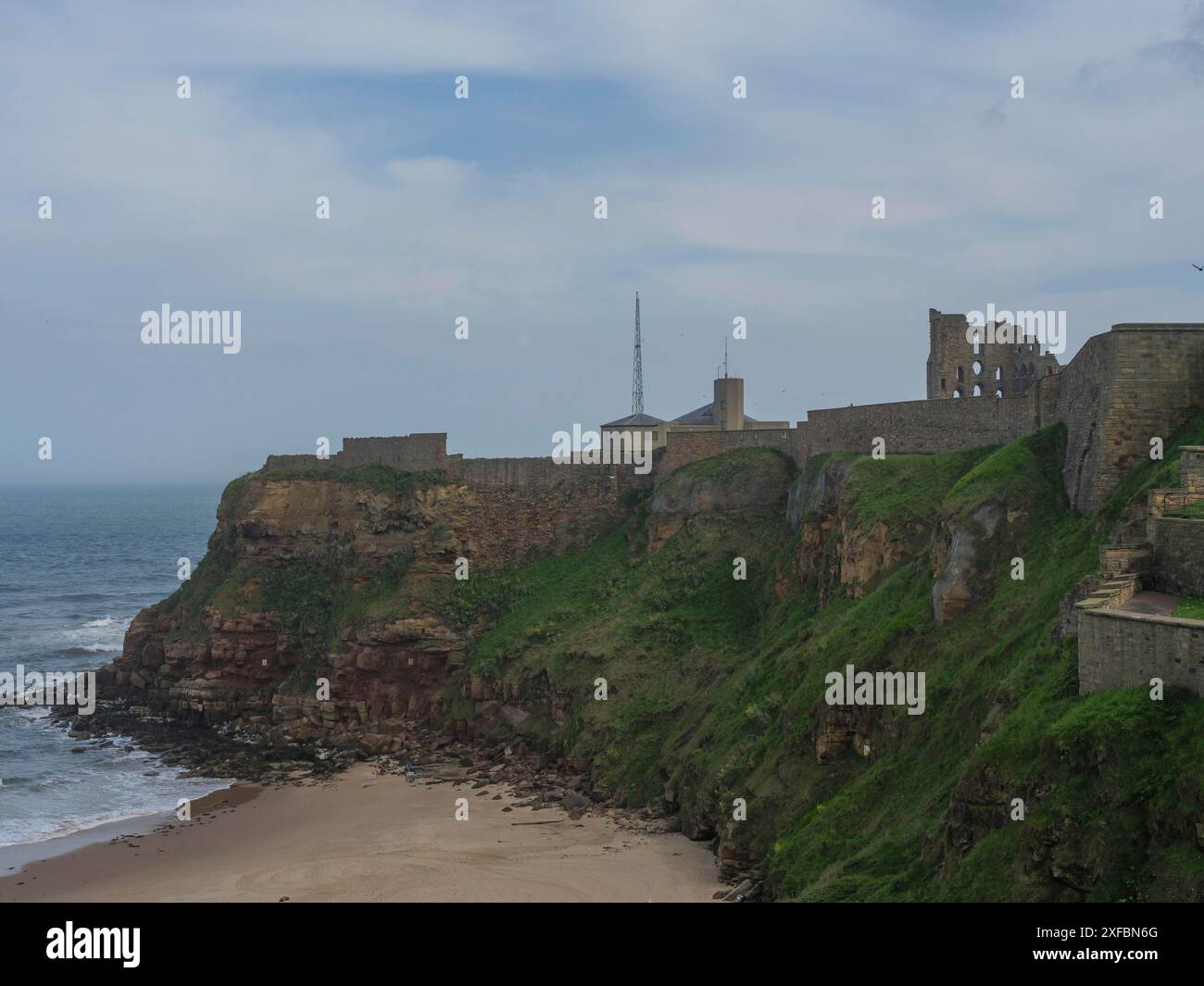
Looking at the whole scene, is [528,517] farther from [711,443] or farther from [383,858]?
[383,858]

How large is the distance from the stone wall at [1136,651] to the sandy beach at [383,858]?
1117 cm

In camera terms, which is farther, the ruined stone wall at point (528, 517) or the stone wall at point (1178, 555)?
the ruined stone wall at point (528, 517)

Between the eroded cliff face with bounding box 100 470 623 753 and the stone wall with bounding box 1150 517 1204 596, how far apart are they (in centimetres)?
2991

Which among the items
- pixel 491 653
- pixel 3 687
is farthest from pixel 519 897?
pixel 3 687

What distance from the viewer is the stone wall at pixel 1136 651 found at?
15.1 m

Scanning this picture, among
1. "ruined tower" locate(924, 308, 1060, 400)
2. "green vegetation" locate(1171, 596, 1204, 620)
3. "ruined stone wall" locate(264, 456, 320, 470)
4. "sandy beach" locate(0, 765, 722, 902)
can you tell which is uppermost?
"ruined tower" locate(924, 308, 1060, 400)

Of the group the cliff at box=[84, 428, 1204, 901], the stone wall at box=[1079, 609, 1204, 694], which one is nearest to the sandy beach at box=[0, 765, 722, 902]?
the cliff at box=[84, 428, 1204, 901]

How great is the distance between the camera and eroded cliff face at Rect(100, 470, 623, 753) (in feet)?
152

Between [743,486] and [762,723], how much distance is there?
16.6 m

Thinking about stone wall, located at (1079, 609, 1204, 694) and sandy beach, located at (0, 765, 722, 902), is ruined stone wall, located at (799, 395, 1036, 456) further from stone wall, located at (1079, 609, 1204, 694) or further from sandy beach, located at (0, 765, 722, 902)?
stone wall, located at (1079, 609, 1204, 694)

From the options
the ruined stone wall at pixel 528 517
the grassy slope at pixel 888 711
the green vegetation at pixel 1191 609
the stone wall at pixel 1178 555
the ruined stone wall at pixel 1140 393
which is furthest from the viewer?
the ruined stone wall at pixel 528 517

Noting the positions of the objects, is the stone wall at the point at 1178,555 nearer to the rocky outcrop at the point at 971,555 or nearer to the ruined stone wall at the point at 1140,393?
the ruined stone wall at the point at 1140,393

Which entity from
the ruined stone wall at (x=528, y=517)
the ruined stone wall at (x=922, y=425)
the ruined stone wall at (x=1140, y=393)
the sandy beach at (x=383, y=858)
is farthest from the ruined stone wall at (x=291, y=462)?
the ruined stone wall at (x=1140, y=393)
